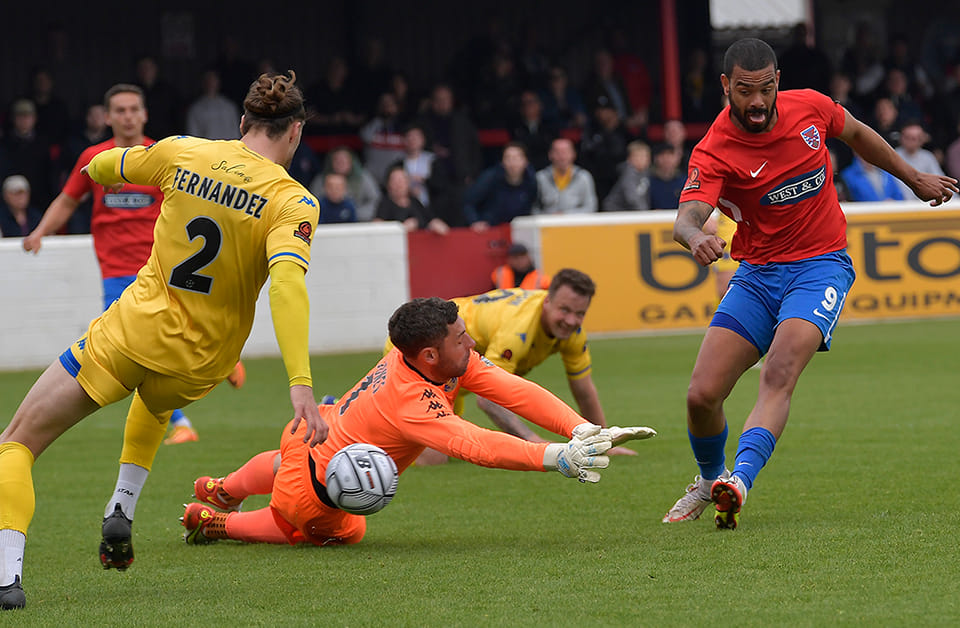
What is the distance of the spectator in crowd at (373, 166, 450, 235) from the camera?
15.6m

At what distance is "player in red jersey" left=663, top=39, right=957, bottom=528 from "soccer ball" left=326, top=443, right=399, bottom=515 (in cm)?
144

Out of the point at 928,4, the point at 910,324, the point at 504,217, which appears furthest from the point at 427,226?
the point at 928,4

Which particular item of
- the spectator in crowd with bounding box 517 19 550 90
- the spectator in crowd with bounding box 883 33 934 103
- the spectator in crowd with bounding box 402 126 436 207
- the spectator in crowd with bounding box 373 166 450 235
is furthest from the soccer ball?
the spectator in crowd with bounding box 883 33 934 103

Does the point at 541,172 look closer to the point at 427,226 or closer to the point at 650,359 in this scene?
the point at 427,226

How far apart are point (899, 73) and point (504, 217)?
716 centimetres

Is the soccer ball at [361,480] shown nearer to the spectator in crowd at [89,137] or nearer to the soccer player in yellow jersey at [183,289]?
the soccer player in yellow jersey at [183,289]

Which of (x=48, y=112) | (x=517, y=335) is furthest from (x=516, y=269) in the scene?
(x=517, y=335)

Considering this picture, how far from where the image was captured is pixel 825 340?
5.91 meters

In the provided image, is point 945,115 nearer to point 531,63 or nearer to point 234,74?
point 531,63

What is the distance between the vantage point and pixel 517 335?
750cm

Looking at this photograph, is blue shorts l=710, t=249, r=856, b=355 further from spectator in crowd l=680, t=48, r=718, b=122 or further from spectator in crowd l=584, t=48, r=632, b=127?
spectator in crowd l=680, t=48, r=718, b=122

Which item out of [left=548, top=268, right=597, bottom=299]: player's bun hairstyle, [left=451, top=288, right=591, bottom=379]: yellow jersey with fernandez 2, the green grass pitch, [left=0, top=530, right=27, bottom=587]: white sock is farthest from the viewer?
[left=451, top=288, right=591, bottom=379]: yellow jersey with fernandez 2

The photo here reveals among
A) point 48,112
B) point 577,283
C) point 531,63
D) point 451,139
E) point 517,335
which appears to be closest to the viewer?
point 577,283

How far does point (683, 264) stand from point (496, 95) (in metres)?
4.38
